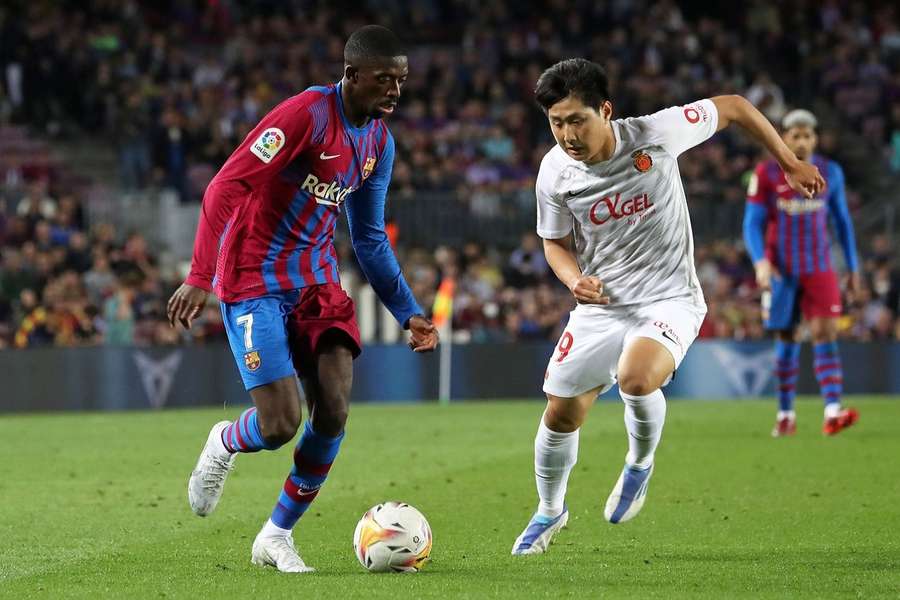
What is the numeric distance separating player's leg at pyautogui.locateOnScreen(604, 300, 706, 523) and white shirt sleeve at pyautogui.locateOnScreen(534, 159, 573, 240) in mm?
525

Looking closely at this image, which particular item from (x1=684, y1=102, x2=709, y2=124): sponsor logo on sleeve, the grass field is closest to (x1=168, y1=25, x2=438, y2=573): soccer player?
the grass field

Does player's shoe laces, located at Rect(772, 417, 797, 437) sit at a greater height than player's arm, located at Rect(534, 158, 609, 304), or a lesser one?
lesser

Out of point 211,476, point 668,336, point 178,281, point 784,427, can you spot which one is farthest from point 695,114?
point 178,281

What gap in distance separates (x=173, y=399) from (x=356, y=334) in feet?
39.5

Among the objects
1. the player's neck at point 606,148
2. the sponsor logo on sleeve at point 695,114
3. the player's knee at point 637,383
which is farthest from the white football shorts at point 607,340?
the sponsor logo on sleeve at point 695,114

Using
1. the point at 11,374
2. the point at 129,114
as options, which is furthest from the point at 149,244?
the point at 11,374

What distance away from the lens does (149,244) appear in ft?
70.3

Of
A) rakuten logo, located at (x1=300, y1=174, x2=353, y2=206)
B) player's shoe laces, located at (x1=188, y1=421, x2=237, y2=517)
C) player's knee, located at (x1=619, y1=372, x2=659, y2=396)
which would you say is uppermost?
rakuten logo, located at (x1=300, y1=174, x2=353, y2=206)

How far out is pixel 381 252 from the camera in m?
6.84

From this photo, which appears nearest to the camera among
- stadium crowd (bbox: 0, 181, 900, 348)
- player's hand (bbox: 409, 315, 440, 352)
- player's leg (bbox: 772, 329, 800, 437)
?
player's hand (bbox: 409, 315, 440, 352)

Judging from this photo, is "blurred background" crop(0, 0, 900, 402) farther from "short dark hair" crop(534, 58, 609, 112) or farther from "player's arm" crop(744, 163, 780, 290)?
"short dark hair" crop(534, 58, 609, 112)

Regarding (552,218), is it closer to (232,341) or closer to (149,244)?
(232,341)

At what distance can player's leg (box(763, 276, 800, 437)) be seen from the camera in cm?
1249

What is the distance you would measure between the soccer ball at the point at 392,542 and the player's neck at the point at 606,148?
5.67ft
